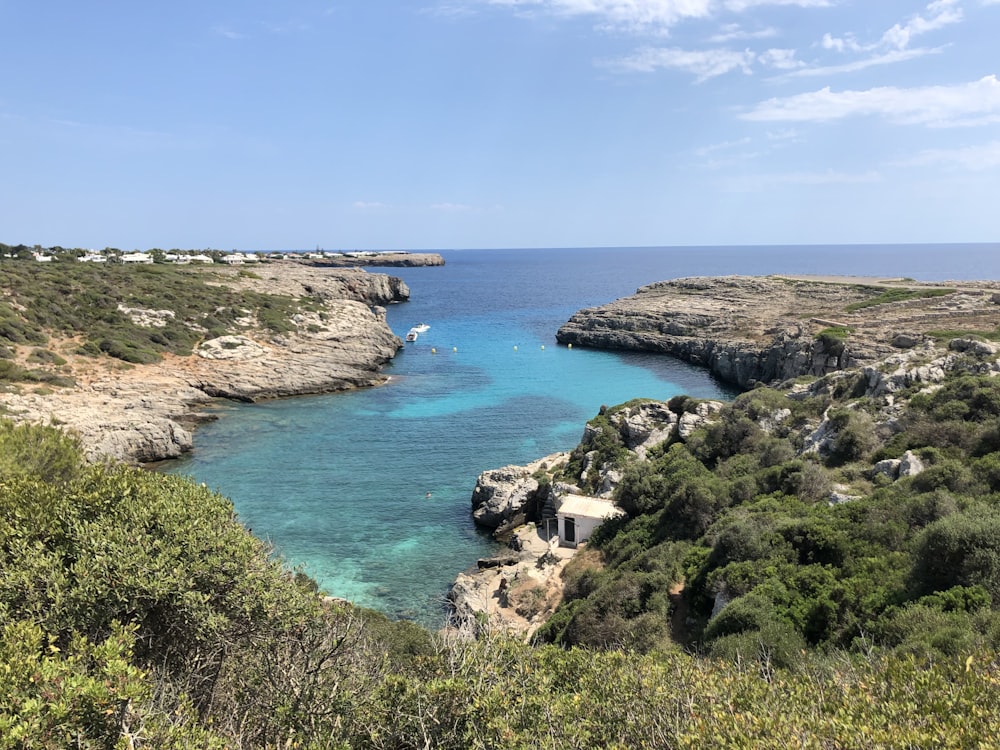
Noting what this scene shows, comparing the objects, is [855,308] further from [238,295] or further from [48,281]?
[48,281]

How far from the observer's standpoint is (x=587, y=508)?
27.2 metres

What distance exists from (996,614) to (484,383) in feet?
167

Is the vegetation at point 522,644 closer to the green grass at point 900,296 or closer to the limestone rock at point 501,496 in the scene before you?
the limestone rock at point 501,496

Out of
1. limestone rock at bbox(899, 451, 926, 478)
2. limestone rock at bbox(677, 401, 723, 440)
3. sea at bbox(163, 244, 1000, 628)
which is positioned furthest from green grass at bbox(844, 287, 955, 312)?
limestone rock at bbox(899, 451, 926, 478)

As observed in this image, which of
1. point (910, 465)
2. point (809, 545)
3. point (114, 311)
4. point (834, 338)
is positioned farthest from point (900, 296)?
point (114, 311)

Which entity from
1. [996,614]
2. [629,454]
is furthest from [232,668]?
[629,454]

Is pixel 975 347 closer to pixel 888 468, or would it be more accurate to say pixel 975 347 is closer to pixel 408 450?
pixel 888 468

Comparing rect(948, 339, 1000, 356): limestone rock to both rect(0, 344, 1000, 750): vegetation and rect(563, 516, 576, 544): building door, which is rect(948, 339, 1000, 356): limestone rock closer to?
rect(0, 344, 1000, 750): vegetation

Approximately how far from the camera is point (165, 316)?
62.7 m

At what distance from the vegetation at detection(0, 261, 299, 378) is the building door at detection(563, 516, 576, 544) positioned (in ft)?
126

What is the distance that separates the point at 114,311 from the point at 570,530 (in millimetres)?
54325

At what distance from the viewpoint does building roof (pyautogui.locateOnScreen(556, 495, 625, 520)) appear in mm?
26344

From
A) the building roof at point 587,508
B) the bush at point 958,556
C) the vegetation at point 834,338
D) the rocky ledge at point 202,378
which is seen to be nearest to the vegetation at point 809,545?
the bush at point 958,556

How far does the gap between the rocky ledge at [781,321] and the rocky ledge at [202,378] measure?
31785mm
